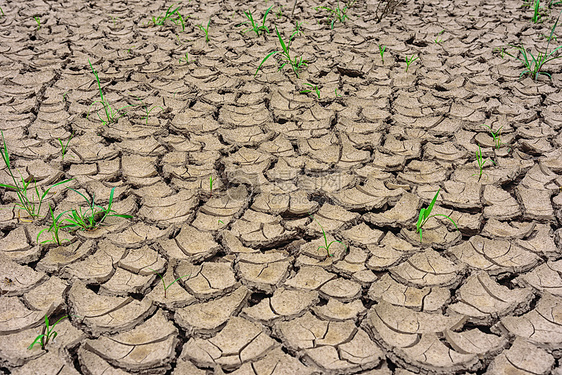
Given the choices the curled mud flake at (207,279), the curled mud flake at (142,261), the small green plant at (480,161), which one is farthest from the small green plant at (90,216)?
the small green plant at (480,161)

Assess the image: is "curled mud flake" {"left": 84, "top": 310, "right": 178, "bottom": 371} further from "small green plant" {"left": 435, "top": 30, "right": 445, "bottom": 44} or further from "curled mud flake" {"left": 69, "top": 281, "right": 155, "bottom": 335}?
"small green plant" {"left": 435, "top": 30, "right": 445, "bottom": 44}

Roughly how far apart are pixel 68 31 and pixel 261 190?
Result: 7.13 ft

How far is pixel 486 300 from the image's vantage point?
1.45m

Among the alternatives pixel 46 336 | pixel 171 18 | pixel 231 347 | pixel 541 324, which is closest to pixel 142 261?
pixel 46 336

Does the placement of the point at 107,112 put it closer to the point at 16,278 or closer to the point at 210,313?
the point at 16,278

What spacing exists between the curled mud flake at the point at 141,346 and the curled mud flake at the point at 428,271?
749 mm

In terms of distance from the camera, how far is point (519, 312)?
1416 millimetres

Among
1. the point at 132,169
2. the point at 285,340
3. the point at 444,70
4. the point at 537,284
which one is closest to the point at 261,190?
the point at 132,169

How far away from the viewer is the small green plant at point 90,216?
1707 mm

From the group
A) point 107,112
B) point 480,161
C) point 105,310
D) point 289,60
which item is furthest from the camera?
point 289,60

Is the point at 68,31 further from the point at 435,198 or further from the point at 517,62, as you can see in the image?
the point at 517,62

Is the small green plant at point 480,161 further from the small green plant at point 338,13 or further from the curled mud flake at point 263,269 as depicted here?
the small green plant at point 338,13

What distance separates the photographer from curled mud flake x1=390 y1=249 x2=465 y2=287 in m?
1.52

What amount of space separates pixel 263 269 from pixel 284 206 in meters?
0.34
